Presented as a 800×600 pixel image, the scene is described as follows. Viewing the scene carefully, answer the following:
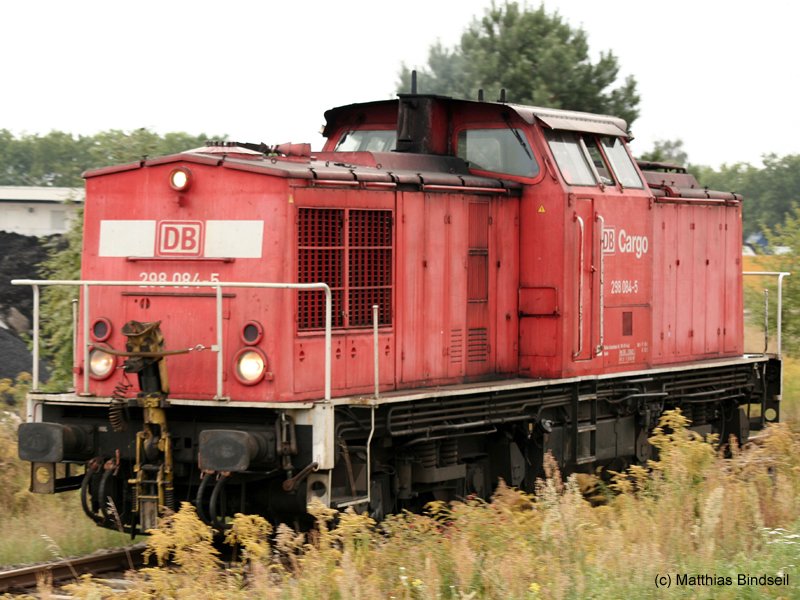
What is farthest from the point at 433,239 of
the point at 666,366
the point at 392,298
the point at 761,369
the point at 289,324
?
the point at 761,369

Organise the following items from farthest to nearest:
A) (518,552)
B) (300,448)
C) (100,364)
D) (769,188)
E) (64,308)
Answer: (769,188), (64,308), (100,364), (300,448), (518,552)

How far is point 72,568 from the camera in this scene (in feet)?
28.2

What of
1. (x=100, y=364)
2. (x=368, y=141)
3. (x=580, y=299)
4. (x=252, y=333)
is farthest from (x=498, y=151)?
(x=100, y=364)

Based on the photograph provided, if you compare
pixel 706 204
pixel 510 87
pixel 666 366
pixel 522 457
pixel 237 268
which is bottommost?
pixel 522 457

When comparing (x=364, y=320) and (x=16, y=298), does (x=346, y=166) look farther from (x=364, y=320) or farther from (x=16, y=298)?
(x=16, y=298)

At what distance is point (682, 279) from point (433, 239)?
4.32 metres

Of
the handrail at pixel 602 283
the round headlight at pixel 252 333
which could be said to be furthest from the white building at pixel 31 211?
the round headlight at pixel 252 333

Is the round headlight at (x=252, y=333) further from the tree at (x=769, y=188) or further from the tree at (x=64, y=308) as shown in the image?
the tree at (x=769, y=188)

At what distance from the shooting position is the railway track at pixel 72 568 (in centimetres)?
845

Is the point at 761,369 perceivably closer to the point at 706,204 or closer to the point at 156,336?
the point at 706,204

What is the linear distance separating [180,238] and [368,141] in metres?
2.90

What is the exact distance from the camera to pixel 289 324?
8711mm

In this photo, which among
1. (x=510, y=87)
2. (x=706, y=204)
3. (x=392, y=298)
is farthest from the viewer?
(x=510, y=87)

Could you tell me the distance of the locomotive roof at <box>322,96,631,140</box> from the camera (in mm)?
10844
